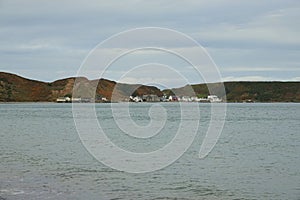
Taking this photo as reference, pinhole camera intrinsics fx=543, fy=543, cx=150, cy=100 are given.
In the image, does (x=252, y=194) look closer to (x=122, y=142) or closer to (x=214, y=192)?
(x=214, y=192)

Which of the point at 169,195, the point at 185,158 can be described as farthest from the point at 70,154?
the point at 169,195

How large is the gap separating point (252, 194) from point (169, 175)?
604 cm

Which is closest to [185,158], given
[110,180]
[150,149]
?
[150,149]

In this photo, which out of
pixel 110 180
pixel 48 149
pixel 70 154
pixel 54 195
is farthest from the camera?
pixel 48 149

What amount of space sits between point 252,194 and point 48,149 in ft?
72.6

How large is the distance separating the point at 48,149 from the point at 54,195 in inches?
778

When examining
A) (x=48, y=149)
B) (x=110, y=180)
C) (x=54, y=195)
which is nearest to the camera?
(x=54, y=195)

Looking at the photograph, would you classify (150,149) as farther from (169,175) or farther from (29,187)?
(29,187)

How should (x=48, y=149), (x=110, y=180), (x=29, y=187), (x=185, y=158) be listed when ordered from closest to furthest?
(x=29, y=187) → (x=110, y=180) → (x=185, y=158) → (x=48, y=149)

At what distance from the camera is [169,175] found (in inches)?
1077

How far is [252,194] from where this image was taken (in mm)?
22234

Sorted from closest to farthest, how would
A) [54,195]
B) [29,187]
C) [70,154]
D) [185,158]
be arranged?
[54,195] < [29,187] < [185,158] < [70,154]

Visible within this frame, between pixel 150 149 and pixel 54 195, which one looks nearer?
pixel 54 195

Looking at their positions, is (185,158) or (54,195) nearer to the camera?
(54,195)
